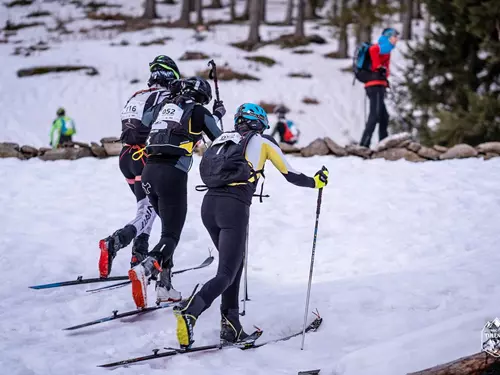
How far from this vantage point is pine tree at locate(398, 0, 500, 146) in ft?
44.5

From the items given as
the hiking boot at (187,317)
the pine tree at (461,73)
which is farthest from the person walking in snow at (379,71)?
the hiking boot at (187,317)

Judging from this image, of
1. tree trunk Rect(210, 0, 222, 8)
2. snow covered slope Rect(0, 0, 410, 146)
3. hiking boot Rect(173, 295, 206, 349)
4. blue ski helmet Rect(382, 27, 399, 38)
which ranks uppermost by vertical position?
tree trunk Rect(210, 0, 222, 8)

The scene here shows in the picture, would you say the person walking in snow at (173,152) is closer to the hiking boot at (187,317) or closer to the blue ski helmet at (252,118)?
the blue ski helmet at (252,118)

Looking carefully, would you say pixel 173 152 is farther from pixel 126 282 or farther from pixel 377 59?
pixel 377 59

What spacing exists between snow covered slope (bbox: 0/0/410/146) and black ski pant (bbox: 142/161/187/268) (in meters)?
15.8

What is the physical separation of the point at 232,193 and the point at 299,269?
299 centimetres

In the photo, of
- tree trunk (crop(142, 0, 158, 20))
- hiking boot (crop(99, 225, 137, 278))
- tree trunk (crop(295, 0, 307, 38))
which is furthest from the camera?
tree trunk (crop(142, 0, 158, 20))

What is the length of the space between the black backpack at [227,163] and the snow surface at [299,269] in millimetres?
1499

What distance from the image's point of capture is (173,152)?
20.4 feet

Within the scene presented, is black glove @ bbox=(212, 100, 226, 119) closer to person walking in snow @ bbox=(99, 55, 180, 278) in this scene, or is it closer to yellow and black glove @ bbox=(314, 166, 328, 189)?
person walking in snow @ bbox=(99, 55, 180, 278)

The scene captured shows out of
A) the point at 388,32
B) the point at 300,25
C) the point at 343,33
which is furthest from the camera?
the point at 300,25

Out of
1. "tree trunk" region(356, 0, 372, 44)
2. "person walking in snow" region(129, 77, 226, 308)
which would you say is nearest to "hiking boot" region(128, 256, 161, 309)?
"person walking in snow" region(129, 77, 226, 308)

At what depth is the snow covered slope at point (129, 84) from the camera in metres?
24.5

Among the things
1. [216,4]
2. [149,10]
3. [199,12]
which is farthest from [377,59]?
[216,4]
